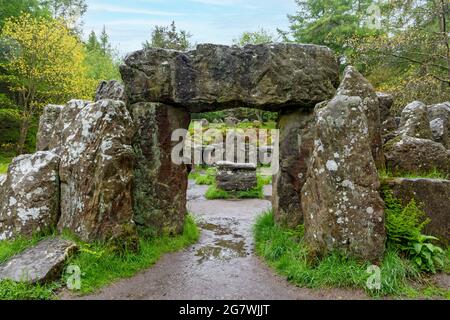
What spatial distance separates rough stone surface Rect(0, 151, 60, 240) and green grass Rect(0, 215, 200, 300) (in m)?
0.22

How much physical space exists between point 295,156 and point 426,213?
2480 mm

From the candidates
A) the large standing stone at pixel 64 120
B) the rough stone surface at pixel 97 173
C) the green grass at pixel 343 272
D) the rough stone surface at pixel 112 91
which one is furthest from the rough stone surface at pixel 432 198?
the large standing stone at pixel 64 120

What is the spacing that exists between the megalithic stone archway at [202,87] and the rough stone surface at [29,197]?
160cm

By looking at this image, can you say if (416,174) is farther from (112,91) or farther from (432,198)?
(112,91)

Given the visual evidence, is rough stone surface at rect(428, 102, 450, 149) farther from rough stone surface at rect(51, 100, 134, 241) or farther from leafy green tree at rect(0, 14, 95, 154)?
leafy green tree at rect(0, 14, 95, 154)

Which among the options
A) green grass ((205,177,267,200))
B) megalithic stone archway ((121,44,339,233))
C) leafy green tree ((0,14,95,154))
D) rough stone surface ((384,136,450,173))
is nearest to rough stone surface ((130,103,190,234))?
megalithic stone archway ((121,44,339,233))

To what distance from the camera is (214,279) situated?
207 inches

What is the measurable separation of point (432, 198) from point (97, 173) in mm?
5026

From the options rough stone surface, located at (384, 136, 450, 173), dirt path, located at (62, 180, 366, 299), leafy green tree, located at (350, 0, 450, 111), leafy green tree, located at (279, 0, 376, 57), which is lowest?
dirt path, located at (62, 180, 366, 299)

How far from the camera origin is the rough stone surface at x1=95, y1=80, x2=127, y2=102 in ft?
22.1

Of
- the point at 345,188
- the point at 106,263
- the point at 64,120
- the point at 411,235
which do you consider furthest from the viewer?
Answer: the point at 64,120

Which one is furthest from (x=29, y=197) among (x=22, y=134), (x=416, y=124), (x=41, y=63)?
(x=41, y=63)

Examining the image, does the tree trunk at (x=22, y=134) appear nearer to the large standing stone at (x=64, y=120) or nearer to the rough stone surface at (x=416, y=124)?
the large standing stone at (x=64, y=120)
